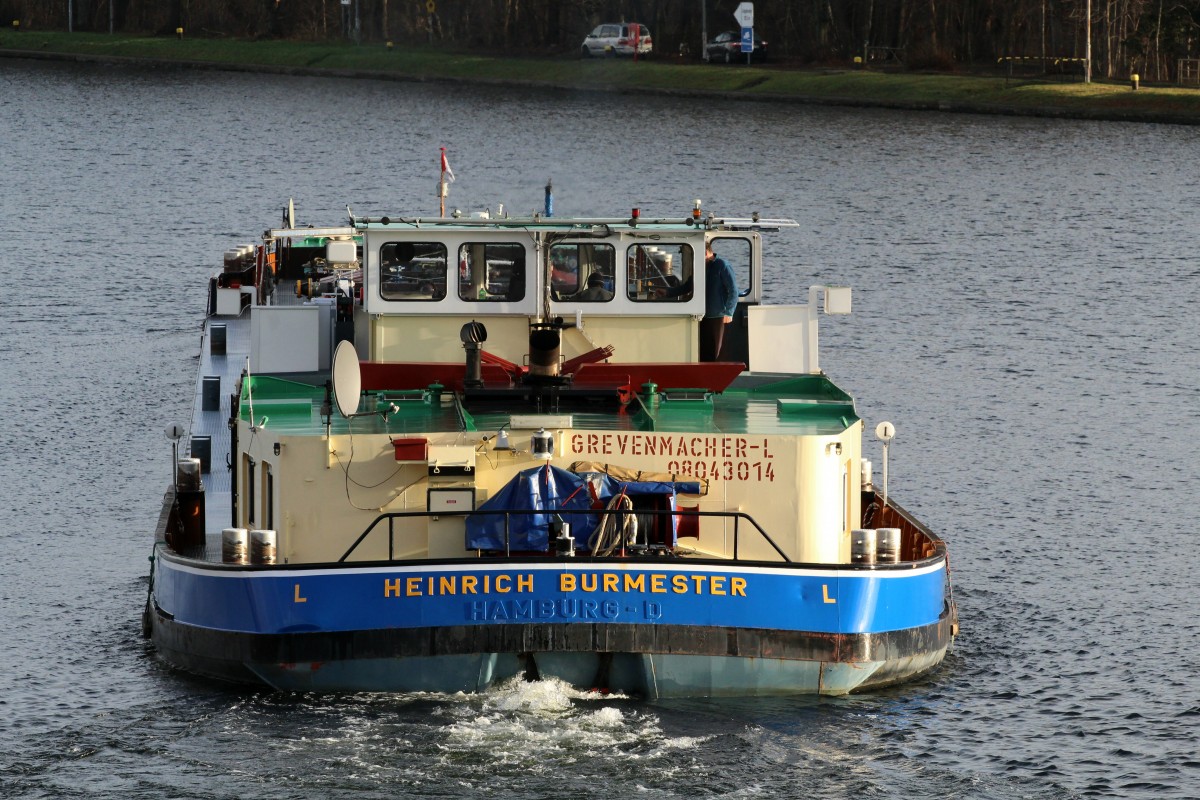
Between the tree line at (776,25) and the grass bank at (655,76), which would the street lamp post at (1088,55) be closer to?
the grass bank at (655,76)

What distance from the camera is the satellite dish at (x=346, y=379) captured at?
20609 mm

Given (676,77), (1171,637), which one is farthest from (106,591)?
(676,77)

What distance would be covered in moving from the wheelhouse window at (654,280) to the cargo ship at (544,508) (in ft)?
0.09

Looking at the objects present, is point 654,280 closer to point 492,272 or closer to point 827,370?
point 492,272

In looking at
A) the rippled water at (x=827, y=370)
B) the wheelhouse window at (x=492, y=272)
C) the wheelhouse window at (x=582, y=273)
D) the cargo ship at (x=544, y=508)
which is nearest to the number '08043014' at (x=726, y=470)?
the cargo ship at (x=544, y=508)

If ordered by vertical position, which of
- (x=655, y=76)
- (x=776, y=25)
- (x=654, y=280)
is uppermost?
(x=776, y=25)

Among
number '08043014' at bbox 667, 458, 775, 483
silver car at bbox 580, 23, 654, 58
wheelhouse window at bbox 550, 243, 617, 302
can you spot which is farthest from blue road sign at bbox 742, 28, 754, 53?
number '08043014' at bbox 667, 458, 775, 483

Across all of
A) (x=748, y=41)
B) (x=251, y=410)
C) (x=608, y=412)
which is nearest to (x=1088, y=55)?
(x=748, y=41)

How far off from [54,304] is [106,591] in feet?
81.2

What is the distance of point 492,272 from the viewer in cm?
2320

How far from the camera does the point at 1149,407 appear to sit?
38406mm

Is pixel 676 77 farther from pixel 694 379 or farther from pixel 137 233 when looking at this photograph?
pixel 694 379

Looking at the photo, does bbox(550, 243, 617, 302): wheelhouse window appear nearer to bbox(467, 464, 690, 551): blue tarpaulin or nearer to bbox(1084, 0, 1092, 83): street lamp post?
bbox(467, 464, 690, 551): blue tarpaulin

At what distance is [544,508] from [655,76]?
266 ft
